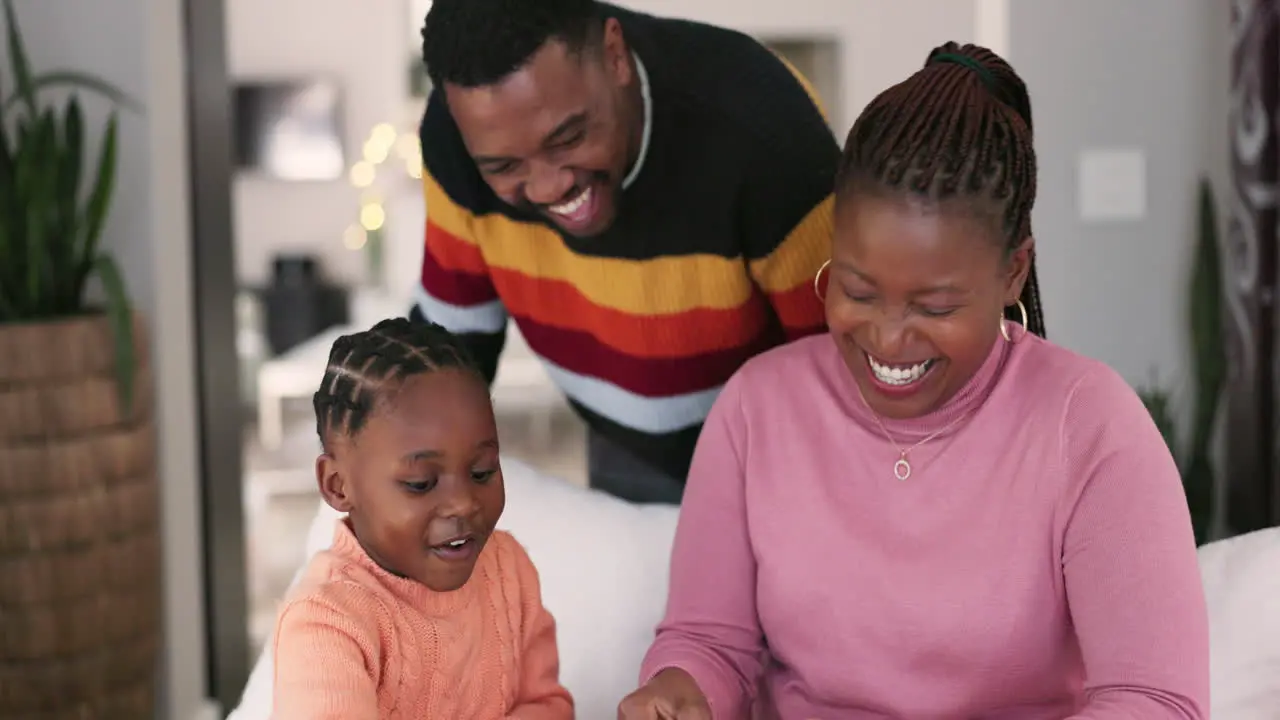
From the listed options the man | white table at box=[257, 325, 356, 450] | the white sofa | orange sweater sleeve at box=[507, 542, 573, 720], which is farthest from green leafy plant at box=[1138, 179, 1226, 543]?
white table at box=[257, 325, 356, 450]

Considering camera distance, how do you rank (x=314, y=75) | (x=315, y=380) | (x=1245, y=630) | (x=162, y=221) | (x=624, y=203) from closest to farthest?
(x=1245, y=630) → (x=624, y=203) → (x=162, y=221) → (x=315, y=380) → (x=314, y=75)

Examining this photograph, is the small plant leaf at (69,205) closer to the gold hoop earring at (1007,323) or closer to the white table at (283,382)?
the gold hoop earring at (1007,323)

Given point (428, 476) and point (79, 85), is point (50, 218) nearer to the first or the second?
point (79, 85)

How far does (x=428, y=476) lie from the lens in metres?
1.09

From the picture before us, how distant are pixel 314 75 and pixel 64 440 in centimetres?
610

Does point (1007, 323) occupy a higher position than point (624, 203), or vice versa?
point (624, 203)

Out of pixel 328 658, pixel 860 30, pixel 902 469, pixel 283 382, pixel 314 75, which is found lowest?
pixel 283 382

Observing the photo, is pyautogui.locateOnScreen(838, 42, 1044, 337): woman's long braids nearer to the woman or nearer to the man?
the woman

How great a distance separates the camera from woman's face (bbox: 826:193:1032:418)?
1133 millimetres

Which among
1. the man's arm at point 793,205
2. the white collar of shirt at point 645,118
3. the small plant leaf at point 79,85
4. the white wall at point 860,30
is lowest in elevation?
the man's arm at point 793,205

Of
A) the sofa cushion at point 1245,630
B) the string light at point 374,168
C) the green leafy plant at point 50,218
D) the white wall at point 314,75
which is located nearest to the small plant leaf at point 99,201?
the green leafy plant at point 50,218

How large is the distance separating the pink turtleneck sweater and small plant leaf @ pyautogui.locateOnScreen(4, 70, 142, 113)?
Answer: 5.65ft

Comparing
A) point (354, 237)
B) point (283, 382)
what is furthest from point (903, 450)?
point (354, 237)

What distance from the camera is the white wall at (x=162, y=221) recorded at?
8.81 feet
